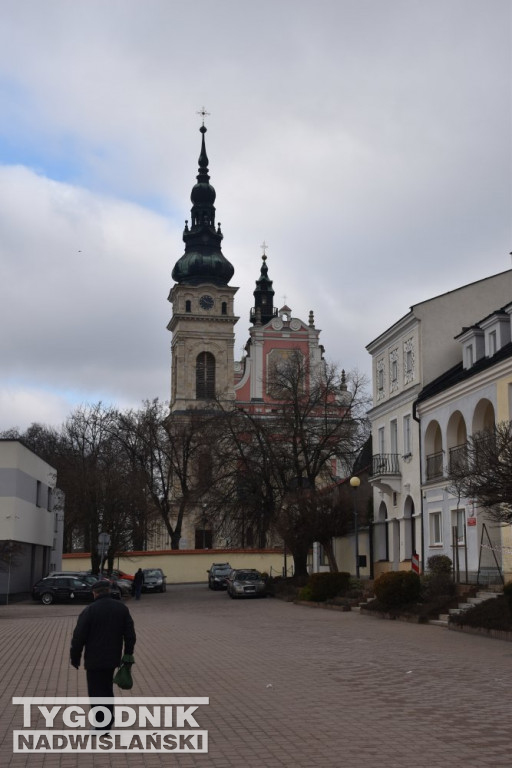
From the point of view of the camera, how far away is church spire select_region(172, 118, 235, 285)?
91.8 meters

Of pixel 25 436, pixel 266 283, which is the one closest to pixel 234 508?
pixel 25 436

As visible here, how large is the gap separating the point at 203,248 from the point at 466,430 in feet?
204

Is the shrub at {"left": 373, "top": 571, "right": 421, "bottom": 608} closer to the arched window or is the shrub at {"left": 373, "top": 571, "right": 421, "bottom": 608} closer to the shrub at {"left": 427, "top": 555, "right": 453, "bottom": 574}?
the shrub at {"left": 427, "top": 555, "right": 453, "bottom": 574}

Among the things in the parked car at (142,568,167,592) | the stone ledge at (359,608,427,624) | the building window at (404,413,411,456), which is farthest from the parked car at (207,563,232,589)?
the stone ledge at (359,608,427,624)

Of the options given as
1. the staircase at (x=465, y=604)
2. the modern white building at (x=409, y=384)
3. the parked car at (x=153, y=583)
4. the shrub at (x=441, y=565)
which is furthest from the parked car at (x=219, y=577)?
the staircase at (x=465, y=604)

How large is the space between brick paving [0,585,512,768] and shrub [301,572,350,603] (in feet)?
31.4

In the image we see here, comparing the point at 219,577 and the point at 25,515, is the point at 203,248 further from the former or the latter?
the point at 25,515

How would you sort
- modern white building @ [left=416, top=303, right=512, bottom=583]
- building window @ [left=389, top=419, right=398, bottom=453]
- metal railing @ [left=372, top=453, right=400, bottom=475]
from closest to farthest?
modern white building @ [left=416, top=303, right=512, bottom=583]
metal railing @ [left=372, top=453, right=400, bottom=475]
building window @ [left=389, top=419, right=398, bottom=453]

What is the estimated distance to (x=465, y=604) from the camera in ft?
85.7

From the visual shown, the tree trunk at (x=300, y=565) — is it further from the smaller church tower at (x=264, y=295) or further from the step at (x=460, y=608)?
the smaller church tower at (x=264, y=295)

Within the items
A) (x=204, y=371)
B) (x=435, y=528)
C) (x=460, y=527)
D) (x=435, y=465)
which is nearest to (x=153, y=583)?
(x=435, y=528)

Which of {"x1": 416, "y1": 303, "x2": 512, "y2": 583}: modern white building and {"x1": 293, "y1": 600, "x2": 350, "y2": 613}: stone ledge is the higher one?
{"x1": 416, "y1": 303, "x2": 512, "y2": 583}: modern white building

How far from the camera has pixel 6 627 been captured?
26.5 m

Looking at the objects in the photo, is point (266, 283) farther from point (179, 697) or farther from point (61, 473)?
point (179, 697)
